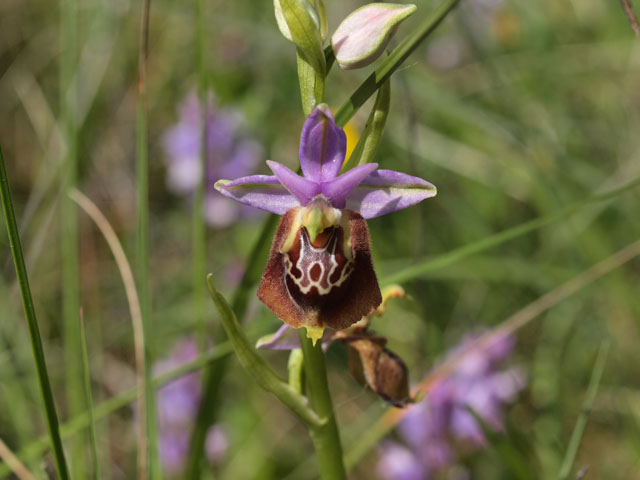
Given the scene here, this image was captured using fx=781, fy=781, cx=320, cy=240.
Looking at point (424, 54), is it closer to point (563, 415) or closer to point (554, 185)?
point (554, 185)

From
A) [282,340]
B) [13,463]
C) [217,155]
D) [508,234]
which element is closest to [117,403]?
[13,463]

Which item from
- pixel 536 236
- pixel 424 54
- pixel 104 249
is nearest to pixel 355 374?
pixel 536 236

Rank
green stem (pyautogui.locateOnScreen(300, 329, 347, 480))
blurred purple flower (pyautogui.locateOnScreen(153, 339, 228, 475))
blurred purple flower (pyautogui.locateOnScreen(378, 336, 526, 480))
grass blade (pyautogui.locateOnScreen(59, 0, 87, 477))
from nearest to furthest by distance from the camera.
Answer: green stem (pyautogui.locateOnScreen(300, 329, 347, 480)) < grass blade (pyautogui.locateOnScreen(59, 0, 87, 477)) < blurred purple flower (pyautogui.locateOnScreen(378, 336, 526, 480)) < blurred purple flower (pyautogui.locateOnScreen(153, 339, 228, 475))

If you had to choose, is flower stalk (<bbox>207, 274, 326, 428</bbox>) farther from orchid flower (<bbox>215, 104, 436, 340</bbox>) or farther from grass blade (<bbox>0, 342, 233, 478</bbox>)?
grass blade (<bbox>0, 342, 233, 478</bbox>)

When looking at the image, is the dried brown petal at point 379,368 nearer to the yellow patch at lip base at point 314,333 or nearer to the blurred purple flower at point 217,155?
the yellow patch at lip base at point 314,333

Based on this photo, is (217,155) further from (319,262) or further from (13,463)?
(319,262)

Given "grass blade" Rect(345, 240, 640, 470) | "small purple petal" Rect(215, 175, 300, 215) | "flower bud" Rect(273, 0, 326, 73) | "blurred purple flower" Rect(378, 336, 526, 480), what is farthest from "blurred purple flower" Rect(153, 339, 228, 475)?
"flower bud" Rect(273, 0, 326, 73)
